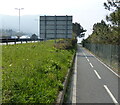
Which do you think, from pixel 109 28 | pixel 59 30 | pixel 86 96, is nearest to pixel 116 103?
pixel 86 96

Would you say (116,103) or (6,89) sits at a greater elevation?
(6,89)

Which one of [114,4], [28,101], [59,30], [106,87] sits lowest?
[106,87]

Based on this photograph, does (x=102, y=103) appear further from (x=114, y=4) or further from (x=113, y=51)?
(x=114, y=4)

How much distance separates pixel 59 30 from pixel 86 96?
21.9 metres

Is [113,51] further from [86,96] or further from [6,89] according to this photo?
[6,89]

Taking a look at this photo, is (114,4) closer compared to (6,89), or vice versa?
(6,89)

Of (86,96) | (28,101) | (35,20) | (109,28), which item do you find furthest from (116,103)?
(35,20)

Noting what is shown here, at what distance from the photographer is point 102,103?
750 centimetres

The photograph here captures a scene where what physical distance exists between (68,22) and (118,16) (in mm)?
12053

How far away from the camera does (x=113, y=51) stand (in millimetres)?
19469

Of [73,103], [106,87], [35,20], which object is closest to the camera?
[73,103]

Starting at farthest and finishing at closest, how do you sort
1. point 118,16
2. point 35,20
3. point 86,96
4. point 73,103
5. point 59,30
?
point 35,20
point 59,30
point 118,16
point 86,96
point 73,103

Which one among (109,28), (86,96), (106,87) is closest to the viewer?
(86,96)

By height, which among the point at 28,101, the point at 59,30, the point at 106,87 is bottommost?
the point at 106,87
